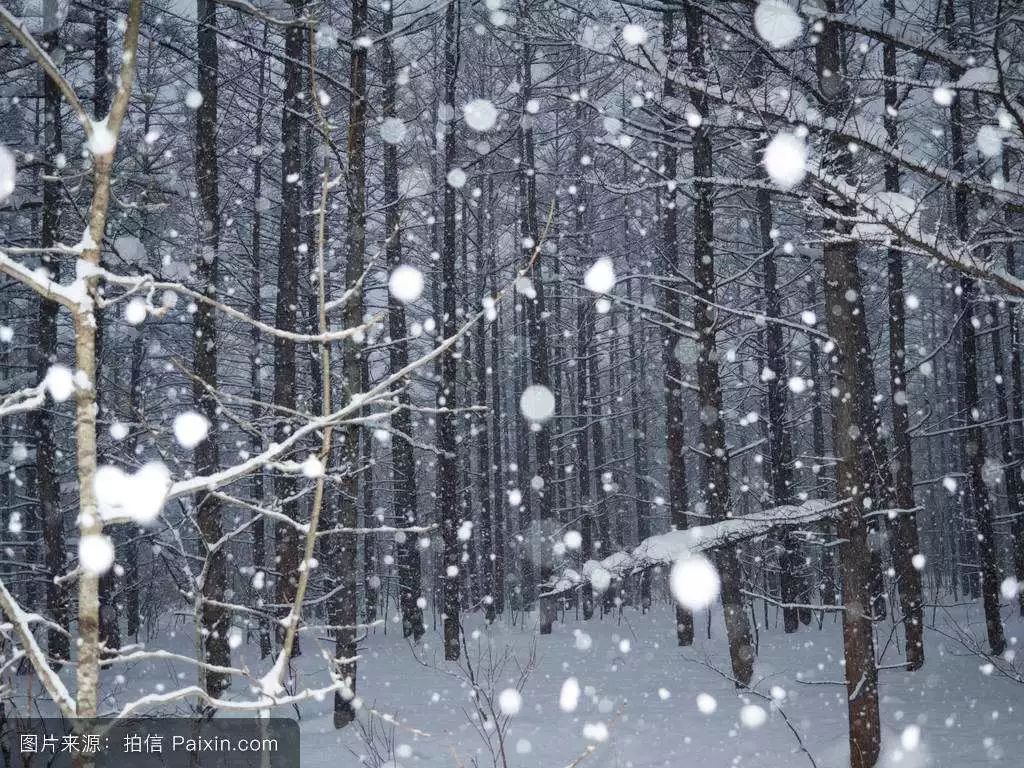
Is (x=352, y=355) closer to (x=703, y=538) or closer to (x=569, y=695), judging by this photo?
(x=703, y=538)

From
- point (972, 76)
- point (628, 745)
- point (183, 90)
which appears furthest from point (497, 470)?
point (972, 76)

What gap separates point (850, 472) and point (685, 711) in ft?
13.7

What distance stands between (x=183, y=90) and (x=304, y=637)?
12735mm

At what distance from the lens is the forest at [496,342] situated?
2699mm

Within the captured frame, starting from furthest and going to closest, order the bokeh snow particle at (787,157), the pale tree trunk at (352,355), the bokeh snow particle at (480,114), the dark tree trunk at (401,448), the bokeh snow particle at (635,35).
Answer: the bokeh snow particle at (480,114), the dark tree trunk at (401,448), the pale tree trunk at (352,355), the bokeh snow particle at (635,35), the bokeh snow particle at (787,157)

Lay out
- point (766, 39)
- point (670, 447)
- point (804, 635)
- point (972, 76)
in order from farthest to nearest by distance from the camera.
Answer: point (804, 635), point (670, 447), point (766, 39), point (972, 76)

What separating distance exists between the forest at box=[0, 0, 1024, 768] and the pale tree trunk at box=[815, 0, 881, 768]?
32 millimetres

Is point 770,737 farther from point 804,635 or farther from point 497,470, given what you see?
point 497,470

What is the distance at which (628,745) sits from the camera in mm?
7328

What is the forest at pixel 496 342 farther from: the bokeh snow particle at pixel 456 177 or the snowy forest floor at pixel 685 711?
the bokeh snow particle at pixel 456 177

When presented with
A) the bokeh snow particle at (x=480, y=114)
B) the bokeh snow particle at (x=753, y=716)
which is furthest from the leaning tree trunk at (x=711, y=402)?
the bokeh snow particle at (x=480, y=114)

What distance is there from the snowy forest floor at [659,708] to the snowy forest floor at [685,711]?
0.08 ft

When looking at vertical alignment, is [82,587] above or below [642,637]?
above

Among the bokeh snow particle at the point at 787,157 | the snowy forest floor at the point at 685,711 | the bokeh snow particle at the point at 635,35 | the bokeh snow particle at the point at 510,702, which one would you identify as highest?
the bokeh snow particle at the point at 635,35
